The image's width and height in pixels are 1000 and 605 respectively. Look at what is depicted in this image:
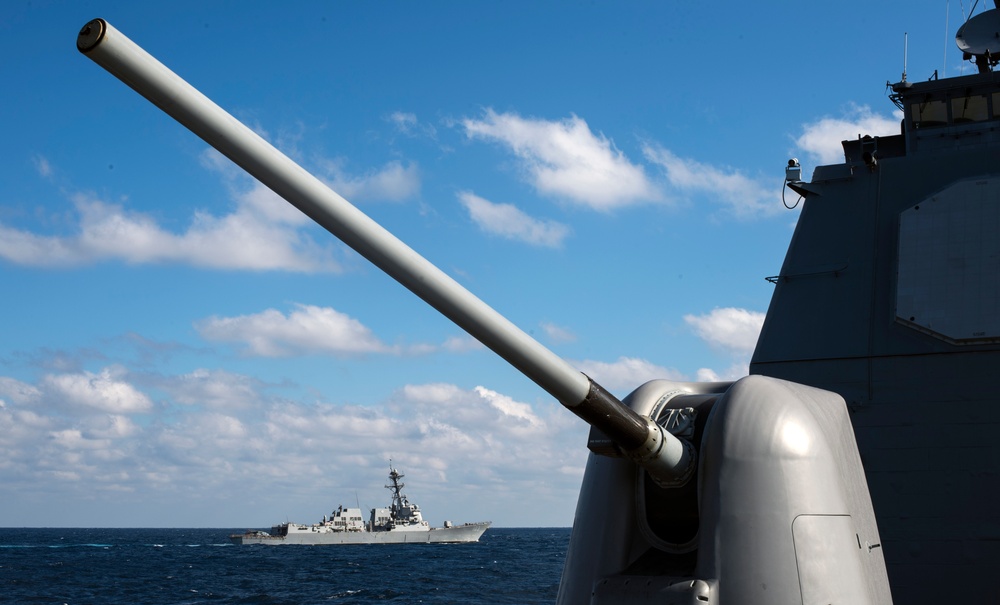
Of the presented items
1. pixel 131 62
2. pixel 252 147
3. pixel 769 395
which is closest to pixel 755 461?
pixel 769 395

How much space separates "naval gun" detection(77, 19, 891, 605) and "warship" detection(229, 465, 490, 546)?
8631 centimetres

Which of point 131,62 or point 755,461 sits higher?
point 131,62

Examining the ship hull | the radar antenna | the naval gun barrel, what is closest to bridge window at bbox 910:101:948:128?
the radar antenna

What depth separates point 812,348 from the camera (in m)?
8.44

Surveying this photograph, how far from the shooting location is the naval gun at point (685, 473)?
3961mm

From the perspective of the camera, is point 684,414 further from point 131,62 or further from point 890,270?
point 890,270

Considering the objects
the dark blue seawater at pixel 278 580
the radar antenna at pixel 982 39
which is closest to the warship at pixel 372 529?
→ the dark blue seawater at pixel 278 580

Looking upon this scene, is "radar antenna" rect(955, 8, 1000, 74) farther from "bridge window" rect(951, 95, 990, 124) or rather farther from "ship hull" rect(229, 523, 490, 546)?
"ship hull" rect(229, 523, 490, 546)

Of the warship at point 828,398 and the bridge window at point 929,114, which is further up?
the bridge window at point 929,114

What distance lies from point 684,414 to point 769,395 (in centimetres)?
43

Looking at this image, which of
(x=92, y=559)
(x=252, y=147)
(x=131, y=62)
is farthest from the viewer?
(x=92, y=559)

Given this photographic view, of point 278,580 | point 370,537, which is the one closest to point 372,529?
point 370,537

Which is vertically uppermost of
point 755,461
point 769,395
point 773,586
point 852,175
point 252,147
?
point 852,175

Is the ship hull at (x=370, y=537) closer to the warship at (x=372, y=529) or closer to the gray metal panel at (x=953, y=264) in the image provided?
the warship at (x=372, y=529)
